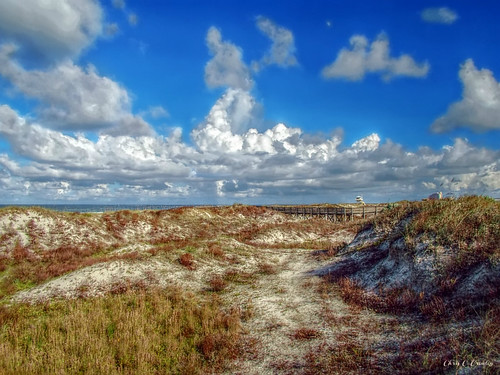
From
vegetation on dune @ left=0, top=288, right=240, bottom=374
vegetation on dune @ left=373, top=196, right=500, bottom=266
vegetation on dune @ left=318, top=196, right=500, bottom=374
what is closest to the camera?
vegetation on dune @ left=318, top=196, right=500, bottom=374

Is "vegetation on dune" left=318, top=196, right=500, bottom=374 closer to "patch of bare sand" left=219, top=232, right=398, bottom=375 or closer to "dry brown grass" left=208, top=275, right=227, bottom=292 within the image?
"patch of bare sand" left=219, top=232, right=398, bottom=375

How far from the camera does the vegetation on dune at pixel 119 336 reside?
30.7 feet

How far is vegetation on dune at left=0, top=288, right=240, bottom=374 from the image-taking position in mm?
9359

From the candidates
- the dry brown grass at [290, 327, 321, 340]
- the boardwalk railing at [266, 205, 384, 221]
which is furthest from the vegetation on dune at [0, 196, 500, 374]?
the boardwalk railing at [266, 205, 384, 221]

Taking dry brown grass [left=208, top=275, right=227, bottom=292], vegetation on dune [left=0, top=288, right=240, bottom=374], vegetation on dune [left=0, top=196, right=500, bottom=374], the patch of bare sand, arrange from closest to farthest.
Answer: vegetation on dune [left=0, top=196, right=500, bottom=374], vegetation on dune [left=0, top=288, right=240, bottom=374], the patch of bare sand, dry brown grass [left=208, top=275, right=227, bottom=292]

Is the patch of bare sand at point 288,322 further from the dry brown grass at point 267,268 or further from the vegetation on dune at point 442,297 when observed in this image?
the dry brown grass at point 267,268

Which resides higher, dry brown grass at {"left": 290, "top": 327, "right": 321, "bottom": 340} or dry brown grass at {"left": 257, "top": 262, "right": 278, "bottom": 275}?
dry brown grass at {"left": 290, "top": 327, "right": 321, "bottom": 340}

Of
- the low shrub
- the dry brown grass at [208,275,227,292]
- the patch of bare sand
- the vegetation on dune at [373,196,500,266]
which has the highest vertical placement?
the vegetation on dune at [373,196,500,266]

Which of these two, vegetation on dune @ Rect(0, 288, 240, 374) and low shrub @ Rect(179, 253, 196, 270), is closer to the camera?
vegetation on dune @ Rect(0, 288, 240, 374)

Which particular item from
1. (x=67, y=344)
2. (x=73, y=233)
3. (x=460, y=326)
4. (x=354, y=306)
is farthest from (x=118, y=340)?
(x=73, y=233)

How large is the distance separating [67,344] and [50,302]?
21.4 ft

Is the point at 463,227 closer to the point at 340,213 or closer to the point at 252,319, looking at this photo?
the point at 252,319

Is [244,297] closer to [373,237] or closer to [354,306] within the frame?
[354,306]

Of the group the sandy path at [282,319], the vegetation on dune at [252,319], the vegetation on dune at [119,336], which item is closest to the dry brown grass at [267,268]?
the vegetation on dune at [252,319]
